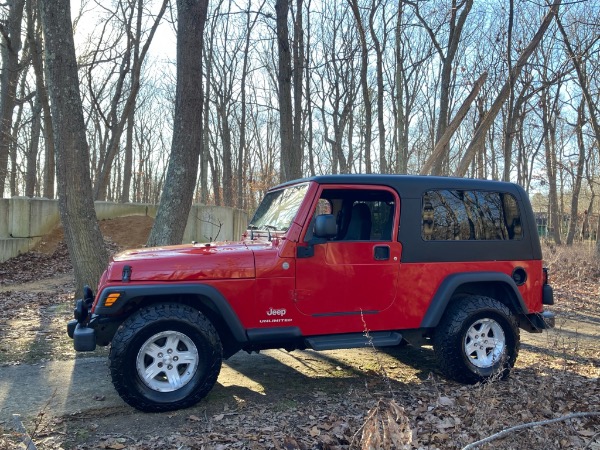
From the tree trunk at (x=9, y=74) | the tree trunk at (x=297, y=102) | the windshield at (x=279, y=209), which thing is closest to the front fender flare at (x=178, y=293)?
the windshield at (x=279, y=209)

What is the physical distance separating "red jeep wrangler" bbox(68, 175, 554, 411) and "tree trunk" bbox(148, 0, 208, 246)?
116 inches

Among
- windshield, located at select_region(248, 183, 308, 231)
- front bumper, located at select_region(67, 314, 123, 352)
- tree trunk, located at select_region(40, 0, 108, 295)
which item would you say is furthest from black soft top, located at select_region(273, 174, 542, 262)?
tree trunk, located at select_region(40, 0, 108, 295)

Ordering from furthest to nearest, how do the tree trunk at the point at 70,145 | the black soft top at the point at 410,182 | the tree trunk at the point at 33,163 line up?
the tree trunk at the point at 33,163 < the tree trunk at the point at 70,145 < the black soft top at the point at 410,182

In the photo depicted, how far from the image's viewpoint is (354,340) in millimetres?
4598

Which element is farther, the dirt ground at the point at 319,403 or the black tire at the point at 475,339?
the black tire at the point at 475,339

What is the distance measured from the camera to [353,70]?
23.9 m

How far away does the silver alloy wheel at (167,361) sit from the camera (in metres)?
4.11

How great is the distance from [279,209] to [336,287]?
110 centimetres

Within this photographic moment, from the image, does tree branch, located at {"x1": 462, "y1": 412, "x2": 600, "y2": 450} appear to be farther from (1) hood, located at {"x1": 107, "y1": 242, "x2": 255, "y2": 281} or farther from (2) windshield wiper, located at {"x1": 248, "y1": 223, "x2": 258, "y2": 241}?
(2) windshield wiper, located at {"x1": 248, "y1": 223, "x2": 258, "y2": 241}

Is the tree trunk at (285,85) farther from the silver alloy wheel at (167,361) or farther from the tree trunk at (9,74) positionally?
the tree trunk at (9,74)

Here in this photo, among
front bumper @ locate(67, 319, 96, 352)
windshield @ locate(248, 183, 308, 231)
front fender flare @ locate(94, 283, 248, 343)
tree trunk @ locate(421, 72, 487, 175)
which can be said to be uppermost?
tree trunk @ locate(421, 72, 487, 175)

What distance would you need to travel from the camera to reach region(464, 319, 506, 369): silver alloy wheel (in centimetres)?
491

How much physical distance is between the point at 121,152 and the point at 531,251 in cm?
3793

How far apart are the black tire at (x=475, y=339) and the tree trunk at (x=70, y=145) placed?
5.41 m
